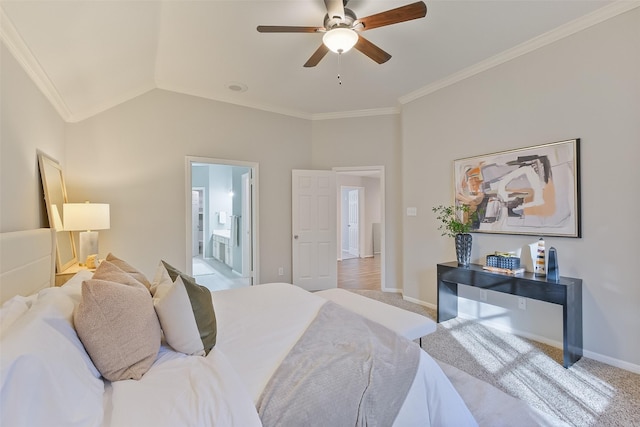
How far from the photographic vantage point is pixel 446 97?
12.0 feet

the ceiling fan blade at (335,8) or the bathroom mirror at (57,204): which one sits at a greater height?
the ceiling fan blade at (335,8)

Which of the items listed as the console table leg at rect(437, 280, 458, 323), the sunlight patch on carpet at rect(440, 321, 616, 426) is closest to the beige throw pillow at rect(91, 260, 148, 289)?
the sunlight patch on carpet at rect(440, 321, 616, 426)

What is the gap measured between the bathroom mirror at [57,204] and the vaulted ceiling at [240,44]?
63 centimetres

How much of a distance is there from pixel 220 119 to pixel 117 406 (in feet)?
12.6

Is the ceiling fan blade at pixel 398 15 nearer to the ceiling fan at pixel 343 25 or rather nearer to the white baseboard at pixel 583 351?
the ceiling fan at pixel 343 25

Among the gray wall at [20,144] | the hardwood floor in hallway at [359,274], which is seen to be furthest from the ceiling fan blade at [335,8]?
the hardwood floor in hallway at [359,274]

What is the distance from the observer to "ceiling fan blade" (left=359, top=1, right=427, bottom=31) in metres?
1.92

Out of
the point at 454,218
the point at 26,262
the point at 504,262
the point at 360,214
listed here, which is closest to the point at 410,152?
the point at 454,218

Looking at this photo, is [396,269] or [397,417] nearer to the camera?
[397,417]

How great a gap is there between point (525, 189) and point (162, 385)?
328 cm

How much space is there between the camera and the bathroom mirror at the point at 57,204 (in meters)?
2.46

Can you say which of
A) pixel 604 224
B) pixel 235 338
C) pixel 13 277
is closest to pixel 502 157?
pixel 604 224

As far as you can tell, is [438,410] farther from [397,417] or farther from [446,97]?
[446,97]

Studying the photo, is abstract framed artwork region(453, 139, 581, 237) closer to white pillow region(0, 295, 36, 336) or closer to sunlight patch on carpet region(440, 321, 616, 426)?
sunlight patch on carpet region(440, 321, 616, 426)
